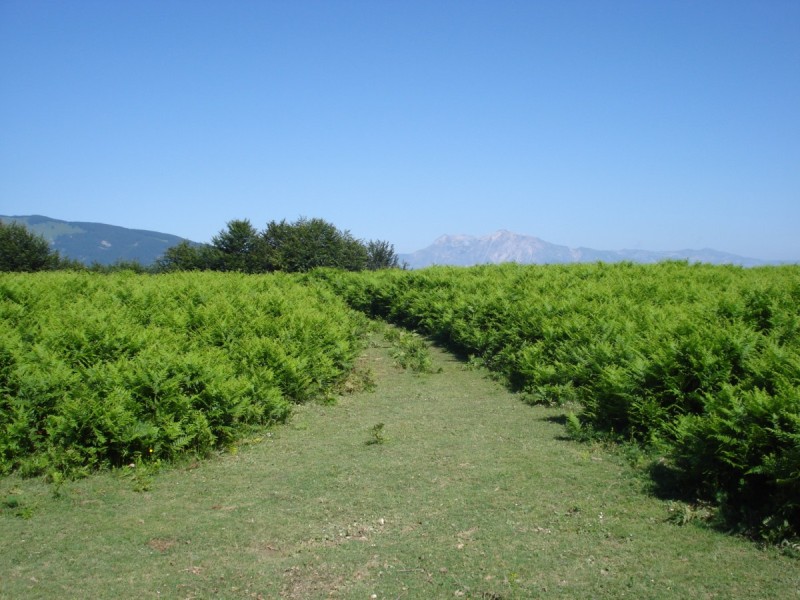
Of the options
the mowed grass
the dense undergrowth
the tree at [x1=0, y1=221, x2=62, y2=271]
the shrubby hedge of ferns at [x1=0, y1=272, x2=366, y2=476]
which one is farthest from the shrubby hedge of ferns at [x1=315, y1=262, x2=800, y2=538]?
the tree at [x1=0, y1=221, x2=62, y2=271]

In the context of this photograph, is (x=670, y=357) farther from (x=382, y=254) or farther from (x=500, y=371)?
(x=382, y=254)

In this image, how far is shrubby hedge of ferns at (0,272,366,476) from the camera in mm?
6750

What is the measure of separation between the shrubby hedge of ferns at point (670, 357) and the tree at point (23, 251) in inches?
1212

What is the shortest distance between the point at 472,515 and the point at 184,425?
11.8ft

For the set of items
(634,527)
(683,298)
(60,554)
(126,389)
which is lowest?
(60,554)

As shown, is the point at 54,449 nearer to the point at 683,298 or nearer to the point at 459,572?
the point at 459,572

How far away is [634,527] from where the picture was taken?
524 cm

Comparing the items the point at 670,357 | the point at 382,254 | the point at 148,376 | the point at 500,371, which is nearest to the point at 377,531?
the point at 148,376

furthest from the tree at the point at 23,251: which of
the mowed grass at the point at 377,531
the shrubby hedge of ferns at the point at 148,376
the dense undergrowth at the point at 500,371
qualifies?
the mowed grass at the point at 377,531

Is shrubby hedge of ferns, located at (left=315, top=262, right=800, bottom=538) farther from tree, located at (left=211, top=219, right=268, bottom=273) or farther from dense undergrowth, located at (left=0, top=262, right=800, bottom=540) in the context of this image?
tree, located at (left=211, top=219, right=268, bottom=273)

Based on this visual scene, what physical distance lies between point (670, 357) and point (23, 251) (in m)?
41.3

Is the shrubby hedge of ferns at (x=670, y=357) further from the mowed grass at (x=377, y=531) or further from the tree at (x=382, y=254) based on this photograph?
the tree at (x=382, y=254)

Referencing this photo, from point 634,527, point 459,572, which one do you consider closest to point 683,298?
Result: point 634,527

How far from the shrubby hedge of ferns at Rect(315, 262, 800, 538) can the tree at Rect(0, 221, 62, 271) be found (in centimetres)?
3079
